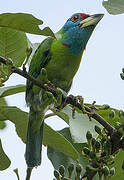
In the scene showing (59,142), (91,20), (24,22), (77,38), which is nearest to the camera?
(24,22)

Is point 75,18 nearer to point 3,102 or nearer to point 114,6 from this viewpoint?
point 3,102

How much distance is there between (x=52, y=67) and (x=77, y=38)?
373 millimetres

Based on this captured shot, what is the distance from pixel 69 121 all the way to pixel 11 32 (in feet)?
1.79

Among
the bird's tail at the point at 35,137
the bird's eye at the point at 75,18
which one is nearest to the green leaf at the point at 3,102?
the bird's tail at the point at 35,137

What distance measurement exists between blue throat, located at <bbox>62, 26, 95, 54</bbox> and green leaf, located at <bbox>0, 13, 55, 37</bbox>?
1466mm

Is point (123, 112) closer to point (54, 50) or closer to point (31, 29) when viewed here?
point (31, 29)

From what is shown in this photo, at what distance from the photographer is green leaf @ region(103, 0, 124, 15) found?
156 centimetres

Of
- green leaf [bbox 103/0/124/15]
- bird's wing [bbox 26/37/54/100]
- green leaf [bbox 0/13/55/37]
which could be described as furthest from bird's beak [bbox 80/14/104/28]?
green leaf [bbox 0/13/55/37]

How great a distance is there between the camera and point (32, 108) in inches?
111

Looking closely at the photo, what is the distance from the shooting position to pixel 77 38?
120 inches

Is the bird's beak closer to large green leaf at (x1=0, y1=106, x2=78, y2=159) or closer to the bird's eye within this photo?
the bird's eye

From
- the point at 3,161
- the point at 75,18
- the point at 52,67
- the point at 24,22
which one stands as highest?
the point at 24,22

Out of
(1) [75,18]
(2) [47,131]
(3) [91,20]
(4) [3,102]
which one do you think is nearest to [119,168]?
(2) [47,131]

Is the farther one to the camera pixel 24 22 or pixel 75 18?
pixel 75 18
